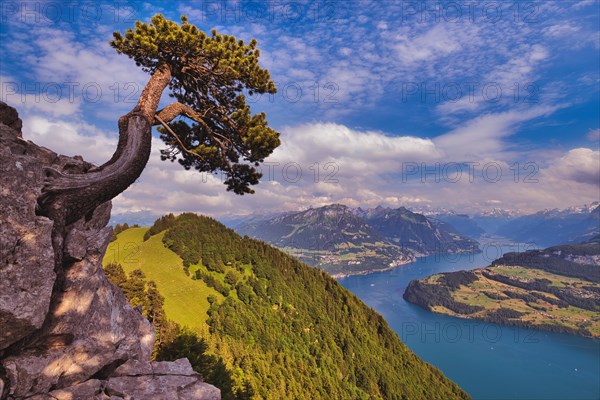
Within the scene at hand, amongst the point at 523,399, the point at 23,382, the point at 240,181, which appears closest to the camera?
the point at 23,382

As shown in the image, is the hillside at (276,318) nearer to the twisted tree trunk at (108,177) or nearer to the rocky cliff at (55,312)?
A: the rocky cliff at (55,312)

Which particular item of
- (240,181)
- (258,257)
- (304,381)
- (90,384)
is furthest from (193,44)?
(258,257)

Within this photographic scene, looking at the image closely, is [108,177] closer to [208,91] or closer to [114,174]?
[114,174]

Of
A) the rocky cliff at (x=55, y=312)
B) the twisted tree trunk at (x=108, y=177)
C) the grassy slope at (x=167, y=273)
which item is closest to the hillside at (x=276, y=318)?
the grassy slope at (x=167, y=273)

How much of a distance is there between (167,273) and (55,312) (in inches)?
2846

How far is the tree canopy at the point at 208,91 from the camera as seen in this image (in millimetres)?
13672

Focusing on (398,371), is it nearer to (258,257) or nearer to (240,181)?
(258,257)

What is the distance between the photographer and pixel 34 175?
30.7 feet

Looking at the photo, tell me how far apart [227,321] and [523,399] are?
510 ft

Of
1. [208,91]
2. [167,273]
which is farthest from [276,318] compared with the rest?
[208,91]

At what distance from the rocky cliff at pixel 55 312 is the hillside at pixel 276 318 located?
133 feet

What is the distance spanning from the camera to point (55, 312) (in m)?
9.77

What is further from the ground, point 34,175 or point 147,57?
point 147,57

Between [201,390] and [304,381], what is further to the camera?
[304,381]
